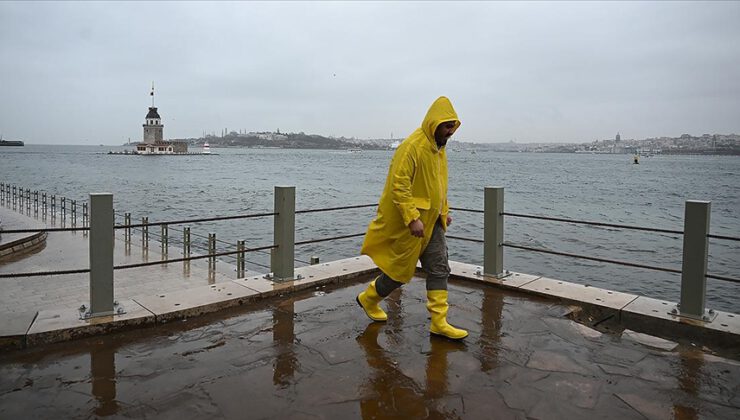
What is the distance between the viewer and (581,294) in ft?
19.2

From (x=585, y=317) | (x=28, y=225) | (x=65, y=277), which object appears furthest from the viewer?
(x=28, y=225)

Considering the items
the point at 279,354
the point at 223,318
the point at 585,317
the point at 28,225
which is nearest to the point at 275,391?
the point at 279,354

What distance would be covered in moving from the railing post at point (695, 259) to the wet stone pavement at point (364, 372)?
0.60m

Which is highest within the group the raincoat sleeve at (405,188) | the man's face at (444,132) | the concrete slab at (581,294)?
the man's face at (444,132)

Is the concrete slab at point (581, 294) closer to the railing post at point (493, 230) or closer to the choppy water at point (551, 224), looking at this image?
the railing post at point (493, 230)

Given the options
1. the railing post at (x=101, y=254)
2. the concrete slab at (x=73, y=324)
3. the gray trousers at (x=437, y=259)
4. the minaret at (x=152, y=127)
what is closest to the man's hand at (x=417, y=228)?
the gray trousers at (x=437, y=259)

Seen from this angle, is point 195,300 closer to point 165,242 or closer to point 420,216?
point 420,216

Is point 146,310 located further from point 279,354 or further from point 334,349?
point 334,349

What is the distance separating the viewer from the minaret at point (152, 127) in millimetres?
156625

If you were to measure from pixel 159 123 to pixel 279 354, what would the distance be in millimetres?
170009

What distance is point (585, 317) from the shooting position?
216 inches

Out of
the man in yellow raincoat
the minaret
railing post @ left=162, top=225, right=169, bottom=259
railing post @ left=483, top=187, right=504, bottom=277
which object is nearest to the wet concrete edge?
railing post @ left=483, top=187, right=504, bottom=277

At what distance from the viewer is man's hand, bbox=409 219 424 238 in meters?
4.28

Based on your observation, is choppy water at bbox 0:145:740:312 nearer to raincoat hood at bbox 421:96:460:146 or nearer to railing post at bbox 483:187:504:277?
railing post at bbox 483:187:504:277
